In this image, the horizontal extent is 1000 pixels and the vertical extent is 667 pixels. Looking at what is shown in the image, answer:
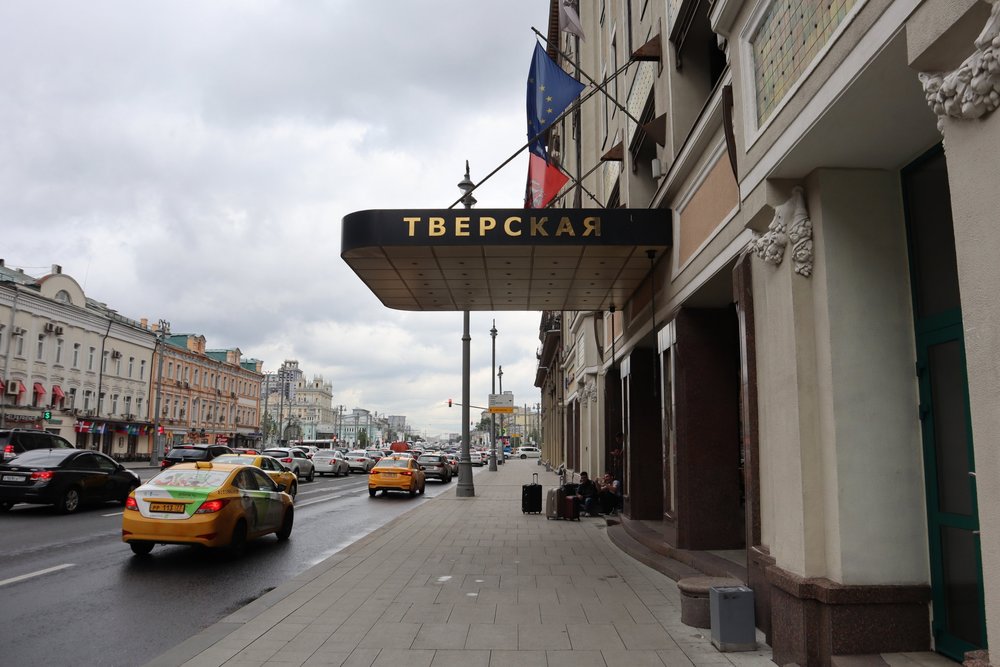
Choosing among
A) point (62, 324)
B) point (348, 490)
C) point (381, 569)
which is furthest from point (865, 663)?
point (62, 324)

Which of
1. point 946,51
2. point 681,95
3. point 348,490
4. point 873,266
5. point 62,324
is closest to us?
point 946,51

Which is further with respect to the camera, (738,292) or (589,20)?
(589,20)

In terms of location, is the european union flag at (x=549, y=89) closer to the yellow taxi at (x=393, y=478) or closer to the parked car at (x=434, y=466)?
the yellow taxi at (x=393, y=478)

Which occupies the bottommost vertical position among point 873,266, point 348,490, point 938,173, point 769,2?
point 348,490

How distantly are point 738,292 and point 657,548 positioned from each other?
4.89 metres

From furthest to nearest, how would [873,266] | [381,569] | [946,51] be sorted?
[381,569] < [873,266] < [946,51]

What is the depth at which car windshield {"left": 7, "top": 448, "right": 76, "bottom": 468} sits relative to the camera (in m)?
16.5

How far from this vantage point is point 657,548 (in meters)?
10.6

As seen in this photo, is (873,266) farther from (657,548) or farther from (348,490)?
(348,490)

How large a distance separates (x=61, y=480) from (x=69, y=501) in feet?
1.96

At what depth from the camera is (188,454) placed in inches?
1061

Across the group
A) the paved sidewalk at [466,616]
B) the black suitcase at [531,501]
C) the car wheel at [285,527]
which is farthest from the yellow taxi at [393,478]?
the paved sidewalk at [466,616]

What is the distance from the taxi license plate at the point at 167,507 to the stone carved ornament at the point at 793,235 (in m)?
8.89

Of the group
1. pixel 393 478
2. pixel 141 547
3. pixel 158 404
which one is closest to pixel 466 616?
pixel 141 547
